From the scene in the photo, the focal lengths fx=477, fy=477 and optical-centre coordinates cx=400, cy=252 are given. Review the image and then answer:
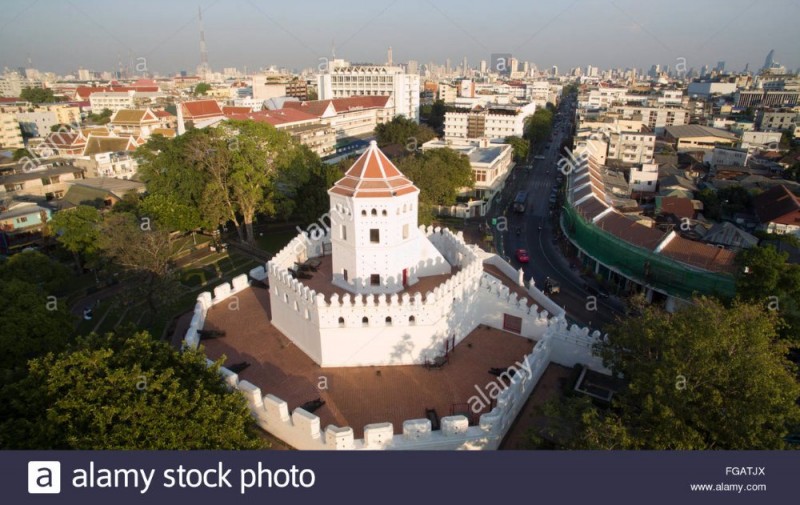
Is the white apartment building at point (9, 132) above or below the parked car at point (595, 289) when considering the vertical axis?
above

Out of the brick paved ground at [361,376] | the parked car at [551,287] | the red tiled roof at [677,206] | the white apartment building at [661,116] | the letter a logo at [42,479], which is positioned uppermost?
the white apartment building at [661,116]

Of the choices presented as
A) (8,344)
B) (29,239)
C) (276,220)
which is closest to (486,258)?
(276,220)

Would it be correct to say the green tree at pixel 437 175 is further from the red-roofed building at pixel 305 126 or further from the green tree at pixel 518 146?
the red-roofed building at pixel 305 126

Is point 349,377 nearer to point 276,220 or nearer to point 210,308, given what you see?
point 210,308

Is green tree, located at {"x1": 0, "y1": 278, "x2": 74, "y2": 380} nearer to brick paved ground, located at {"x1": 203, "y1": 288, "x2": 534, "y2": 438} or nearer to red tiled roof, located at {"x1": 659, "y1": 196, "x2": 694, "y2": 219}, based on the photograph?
brick paved ground, located at {"x1": 203, "y1": 288, "x2": 534, "y2": 438}

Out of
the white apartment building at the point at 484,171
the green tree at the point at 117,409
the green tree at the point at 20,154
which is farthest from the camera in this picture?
the green tree at the point at 20,154

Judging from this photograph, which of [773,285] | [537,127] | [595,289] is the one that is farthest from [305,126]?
[773,285]

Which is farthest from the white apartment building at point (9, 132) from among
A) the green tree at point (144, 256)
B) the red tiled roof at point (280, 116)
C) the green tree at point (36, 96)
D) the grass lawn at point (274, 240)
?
the green tree at point (144, 256)

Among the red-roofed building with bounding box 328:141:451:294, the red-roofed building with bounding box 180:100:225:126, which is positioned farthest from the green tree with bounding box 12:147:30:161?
the red-roofed building with bounding box 328:141:451:294
